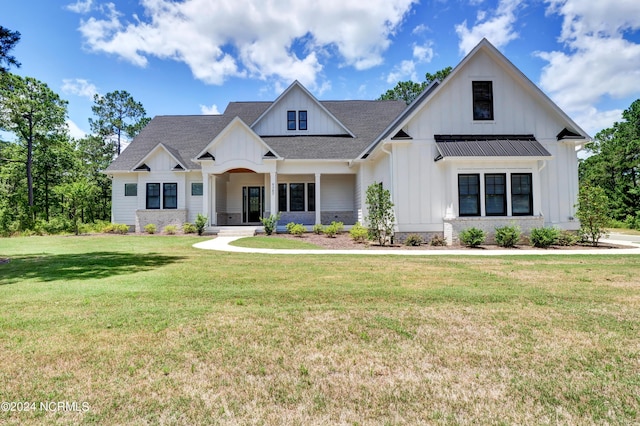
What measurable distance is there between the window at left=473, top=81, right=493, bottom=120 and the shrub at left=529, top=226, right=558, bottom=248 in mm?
5205

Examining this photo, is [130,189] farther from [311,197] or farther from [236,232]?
[311,197]

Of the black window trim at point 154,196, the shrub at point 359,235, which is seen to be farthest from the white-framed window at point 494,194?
the black window trim at point 154,196

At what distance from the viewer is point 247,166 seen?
1889cm

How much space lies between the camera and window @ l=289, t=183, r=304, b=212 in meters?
21.5

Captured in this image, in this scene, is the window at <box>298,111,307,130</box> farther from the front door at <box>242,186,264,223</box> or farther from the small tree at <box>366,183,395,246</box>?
the small tree at <box>366,183,395,246</box>

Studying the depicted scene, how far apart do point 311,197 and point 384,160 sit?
698 centimetres

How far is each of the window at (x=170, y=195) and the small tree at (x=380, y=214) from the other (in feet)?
41.6

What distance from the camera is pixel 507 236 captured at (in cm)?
1235

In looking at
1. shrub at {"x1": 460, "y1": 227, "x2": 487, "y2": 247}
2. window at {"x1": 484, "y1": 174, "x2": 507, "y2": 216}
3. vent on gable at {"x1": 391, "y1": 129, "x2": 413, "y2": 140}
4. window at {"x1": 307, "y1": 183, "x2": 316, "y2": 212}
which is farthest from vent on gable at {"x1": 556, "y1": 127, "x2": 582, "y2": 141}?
window at {"x1": 307, "y1": 183, "x2": 316, "y2": 212}

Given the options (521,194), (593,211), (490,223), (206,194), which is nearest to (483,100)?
(521,194)

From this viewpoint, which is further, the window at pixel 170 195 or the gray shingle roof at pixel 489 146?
the window at pixel 170 195

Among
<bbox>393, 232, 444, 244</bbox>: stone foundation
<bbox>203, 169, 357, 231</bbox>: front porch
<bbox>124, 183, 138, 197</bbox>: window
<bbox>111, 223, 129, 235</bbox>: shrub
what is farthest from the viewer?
<bbox>203, 169, 357, 231</bbox>: front porch

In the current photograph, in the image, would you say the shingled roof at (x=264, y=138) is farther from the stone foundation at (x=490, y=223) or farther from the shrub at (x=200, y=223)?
the stone foundation at (x=490, y=223)

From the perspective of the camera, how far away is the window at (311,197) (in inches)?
845
